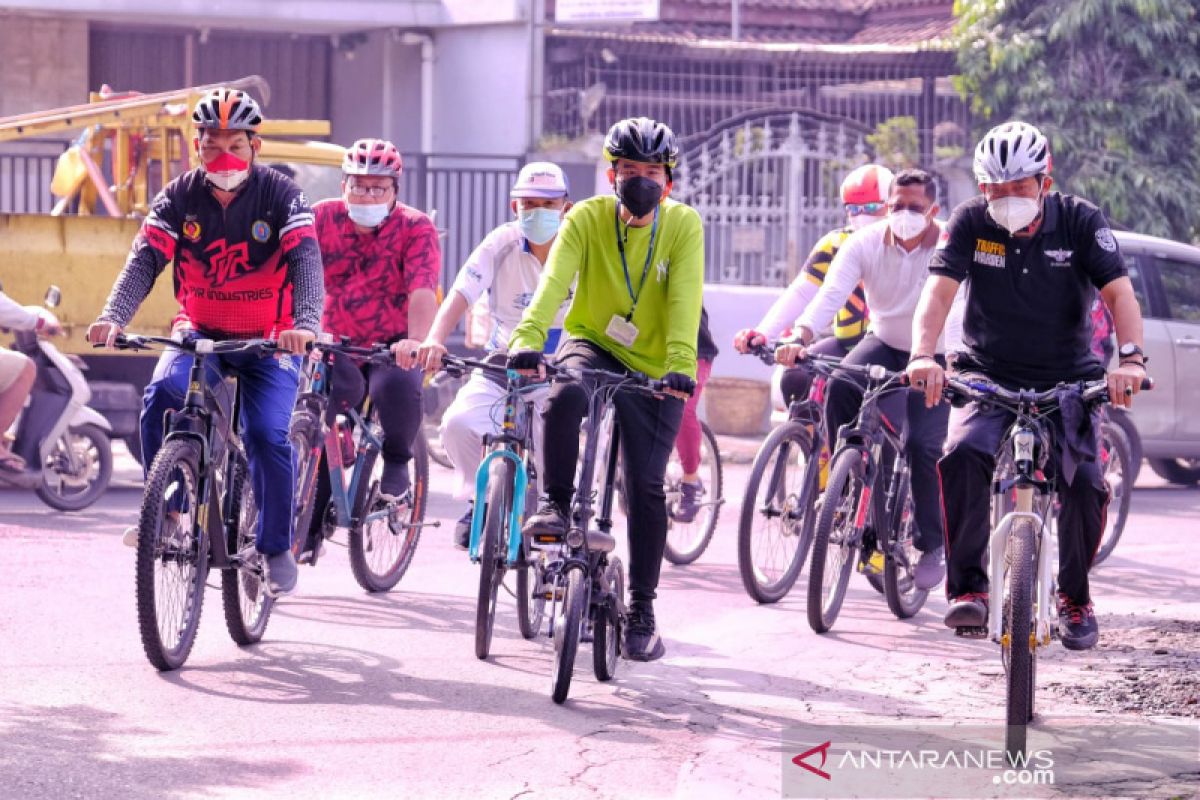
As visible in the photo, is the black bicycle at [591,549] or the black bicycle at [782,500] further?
the black bicycle at [782,500]

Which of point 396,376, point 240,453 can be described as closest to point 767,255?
point 396,376

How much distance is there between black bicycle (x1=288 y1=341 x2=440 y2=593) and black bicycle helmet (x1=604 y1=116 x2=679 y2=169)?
1547 millimetres

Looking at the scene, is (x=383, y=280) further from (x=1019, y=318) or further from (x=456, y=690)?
(x=1019, y=318)

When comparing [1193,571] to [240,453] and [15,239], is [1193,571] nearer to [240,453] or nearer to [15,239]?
[240,453]

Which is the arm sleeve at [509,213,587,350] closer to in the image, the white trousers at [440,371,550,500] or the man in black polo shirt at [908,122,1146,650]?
the man in black polo shirt at [908,122,1146,650]

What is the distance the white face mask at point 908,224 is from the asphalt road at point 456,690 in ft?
5.67

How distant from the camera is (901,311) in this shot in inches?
361

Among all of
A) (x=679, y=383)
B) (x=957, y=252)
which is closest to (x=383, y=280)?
(x=679, y=383)

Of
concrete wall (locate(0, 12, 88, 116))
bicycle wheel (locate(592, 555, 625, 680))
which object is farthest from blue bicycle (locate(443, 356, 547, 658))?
concrete wall (locate(0, 12, 88, 116))

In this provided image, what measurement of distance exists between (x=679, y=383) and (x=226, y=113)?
6.60ft

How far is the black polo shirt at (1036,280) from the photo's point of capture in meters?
6.90

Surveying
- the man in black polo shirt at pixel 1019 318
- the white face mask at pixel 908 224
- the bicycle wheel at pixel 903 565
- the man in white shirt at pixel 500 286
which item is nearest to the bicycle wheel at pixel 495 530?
the man in white shirt at pixel 500 286

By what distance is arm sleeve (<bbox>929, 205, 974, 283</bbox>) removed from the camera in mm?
7012

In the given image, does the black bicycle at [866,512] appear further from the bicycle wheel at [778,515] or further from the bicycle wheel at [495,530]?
the bicycle wheel at [495,530]
